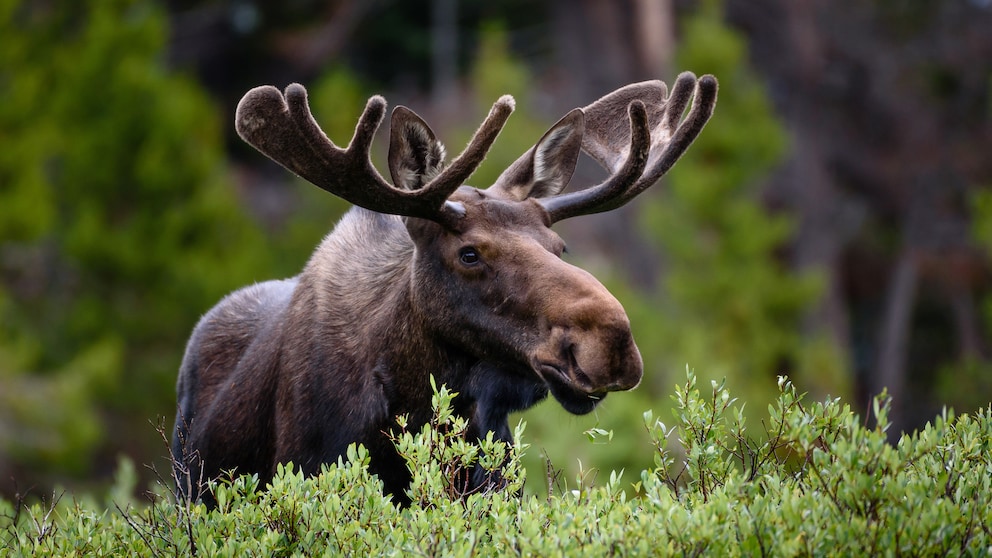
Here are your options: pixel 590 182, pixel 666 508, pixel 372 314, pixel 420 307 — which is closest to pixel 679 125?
pixel 420 307

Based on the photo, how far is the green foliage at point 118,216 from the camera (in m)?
24.0

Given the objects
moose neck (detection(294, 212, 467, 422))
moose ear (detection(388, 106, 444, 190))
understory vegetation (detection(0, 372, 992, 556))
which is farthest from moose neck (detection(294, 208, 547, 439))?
understory vegetation (detection(0, 372, 992, 556))

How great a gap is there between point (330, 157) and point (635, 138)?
3.90ft

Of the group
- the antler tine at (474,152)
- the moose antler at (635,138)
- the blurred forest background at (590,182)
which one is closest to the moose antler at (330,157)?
the antler tine at (474,152)

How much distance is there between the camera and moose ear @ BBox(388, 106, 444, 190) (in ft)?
17.3

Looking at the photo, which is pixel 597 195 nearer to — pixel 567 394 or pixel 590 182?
pixel 567 394

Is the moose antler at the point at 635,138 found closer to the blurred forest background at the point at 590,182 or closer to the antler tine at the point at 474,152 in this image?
the antler tine at the point at 474,152

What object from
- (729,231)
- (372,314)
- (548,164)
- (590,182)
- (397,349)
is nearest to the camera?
(397,349)

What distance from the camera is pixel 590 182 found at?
26750 millimetres

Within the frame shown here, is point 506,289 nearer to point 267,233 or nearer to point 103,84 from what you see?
point 103,84

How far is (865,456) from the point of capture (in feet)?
12.5

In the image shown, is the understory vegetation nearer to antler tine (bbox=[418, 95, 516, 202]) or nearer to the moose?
the moose

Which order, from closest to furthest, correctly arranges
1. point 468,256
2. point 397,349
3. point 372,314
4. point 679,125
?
point 468,256, point 397,349, point 372,314, point 679,125

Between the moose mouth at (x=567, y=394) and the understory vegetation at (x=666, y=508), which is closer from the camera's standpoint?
the understory vegetation at (x=666, y=508)
